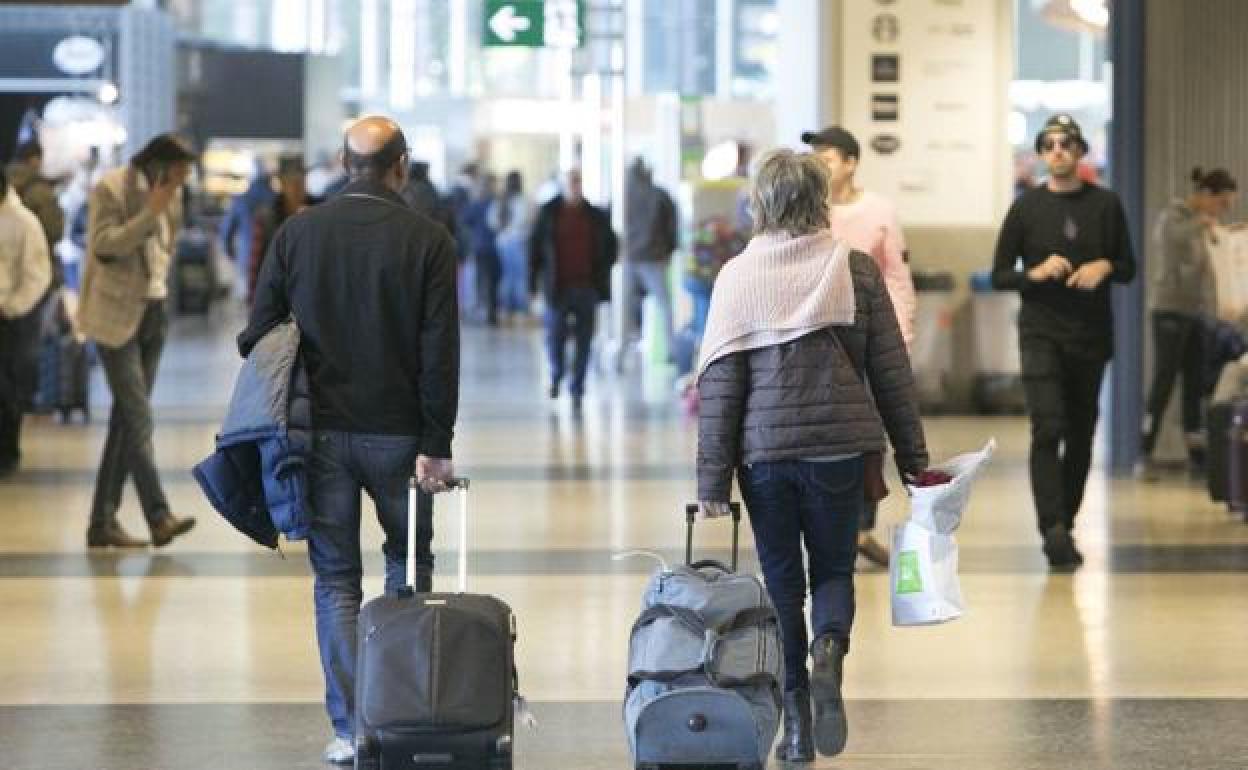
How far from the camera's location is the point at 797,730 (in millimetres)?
7480

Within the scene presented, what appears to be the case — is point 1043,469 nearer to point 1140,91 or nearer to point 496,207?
point 1140,91

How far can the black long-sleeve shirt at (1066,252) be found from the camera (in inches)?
451

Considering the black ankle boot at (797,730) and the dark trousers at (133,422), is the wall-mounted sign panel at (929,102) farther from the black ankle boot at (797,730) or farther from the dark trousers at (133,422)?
the black ankle boot at (797,730)

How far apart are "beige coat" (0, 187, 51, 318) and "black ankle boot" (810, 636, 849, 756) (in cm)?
745

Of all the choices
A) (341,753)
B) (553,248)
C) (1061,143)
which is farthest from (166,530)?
(553,248)

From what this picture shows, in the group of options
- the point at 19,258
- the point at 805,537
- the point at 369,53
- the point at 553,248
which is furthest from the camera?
the point at 369,53

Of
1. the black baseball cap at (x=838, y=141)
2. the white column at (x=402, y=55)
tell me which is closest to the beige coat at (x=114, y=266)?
the black baseball cap at (x=838, y=141)

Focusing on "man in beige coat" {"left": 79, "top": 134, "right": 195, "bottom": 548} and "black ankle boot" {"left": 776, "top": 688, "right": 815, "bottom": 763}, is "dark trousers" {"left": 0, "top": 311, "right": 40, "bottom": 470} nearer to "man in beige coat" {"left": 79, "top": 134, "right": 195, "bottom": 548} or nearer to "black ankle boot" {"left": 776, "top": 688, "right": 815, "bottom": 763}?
"man in beige coat" {"left": 79, "top": 134, "right": 195, "bottom": 548}

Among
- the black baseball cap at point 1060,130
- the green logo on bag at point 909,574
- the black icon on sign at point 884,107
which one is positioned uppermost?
the black icon on sign at point 884,107

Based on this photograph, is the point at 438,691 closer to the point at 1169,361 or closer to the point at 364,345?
the point at 364,345

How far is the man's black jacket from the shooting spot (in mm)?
21297

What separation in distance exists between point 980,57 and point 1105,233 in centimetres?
836

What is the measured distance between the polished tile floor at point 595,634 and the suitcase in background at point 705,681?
2.36ft

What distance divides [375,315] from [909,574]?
4.92 feet
